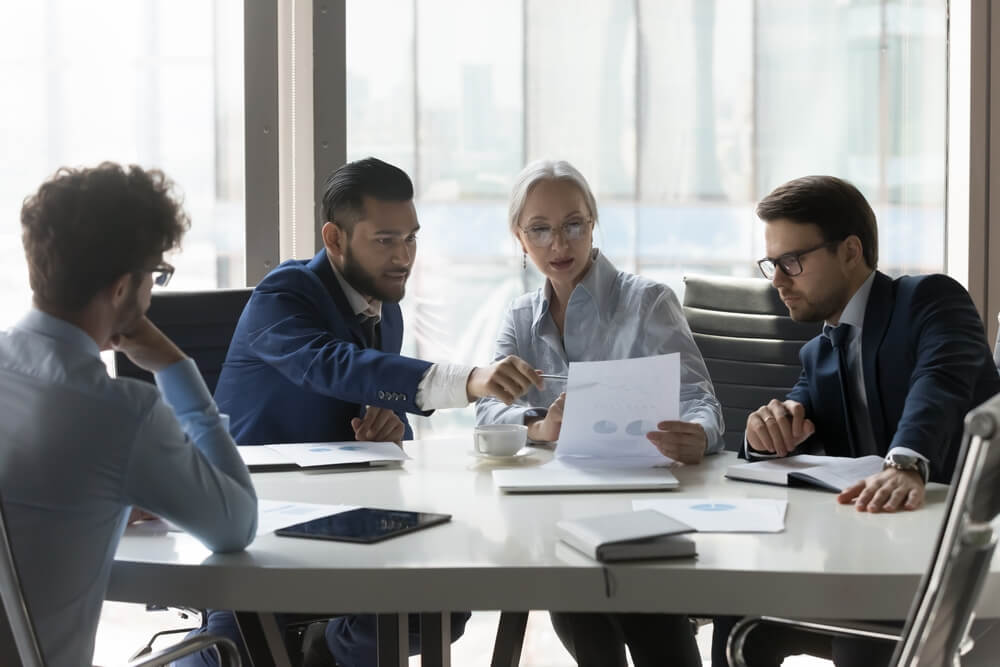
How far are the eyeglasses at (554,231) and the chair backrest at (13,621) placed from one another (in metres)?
1.71

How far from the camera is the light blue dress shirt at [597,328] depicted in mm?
2604

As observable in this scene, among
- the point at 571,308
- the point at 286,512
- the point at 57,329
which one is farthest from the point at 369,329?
the point at 57,329

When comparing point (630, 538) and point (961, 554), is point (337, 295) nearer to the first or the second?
point (630, 538)

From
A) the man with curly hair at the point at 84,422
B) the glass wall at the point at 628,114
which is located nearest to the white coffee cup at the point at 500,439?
the man with curly hair at the point at 84,422

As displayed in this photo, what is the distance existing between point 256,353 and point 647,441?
0.89 m

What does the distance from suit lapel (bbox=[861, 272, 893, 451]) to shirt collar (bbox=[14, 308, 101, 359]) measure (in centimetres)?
143

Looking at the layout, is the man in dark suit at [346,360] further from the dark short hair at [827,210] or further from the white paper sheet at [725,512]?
the dark short hair at [827,210]

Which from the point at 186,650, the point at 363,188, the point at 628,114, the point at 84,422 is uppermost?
the point at 628,114

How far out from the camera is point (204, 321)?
266 cm

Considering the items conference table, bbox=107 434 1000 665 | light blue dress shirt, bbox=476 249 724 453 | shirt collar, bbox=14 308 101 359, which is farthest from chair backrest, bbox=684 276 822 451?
shirt collar, bbox=14 308 101 359

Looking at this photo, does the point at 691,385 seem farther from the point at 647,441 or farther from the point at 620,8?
the point at 620,8

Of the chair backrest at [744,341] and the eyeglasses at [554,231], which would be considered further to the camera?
the chair backrest at [744,341]

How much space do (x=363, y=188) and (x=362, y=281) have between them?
22 centimetres

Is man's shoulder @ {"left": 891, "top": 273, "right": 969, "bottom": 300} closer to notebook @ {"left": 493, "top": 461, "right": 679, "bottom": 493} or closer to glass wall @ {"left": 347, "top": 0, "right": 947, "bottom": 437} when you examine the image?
notebook @ {"left": 493, "top": 461, "right": 679, "bottom": 493}
